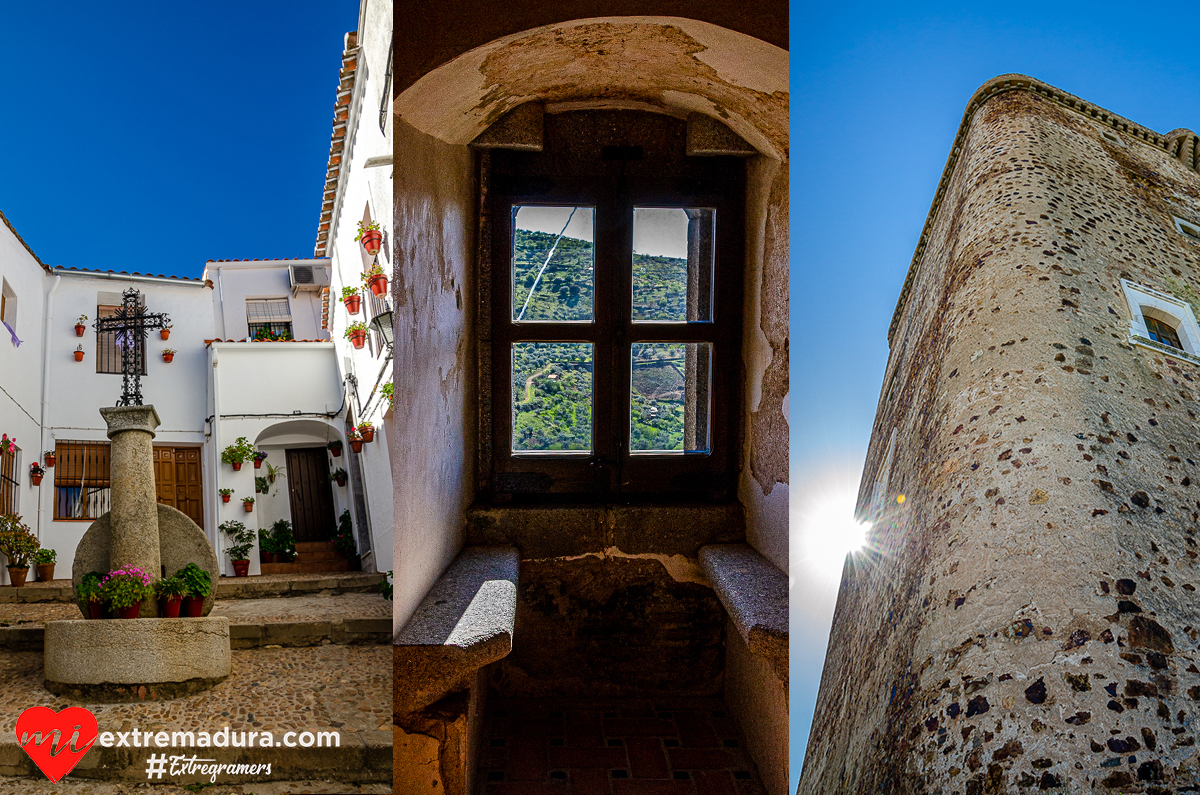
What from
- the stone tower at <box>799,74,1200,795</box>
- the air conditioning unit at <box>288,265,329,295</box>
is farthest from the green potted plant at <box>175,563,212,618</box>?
the stone tower at <box>799,74,1200,795</box>

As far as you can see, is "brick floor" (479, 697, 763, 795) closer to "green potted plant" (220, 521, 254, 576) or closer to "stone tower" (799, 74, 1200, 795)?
"stone tower" (799, 74, 1200, 795)

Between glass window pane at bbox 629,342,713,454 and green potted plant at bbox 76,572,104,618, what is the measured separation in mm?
1801

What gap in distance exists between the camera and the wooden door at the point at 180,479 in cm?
209

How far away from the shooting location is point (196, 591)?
218cm

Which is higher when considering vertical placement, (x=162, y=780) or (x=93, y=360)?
(x=93, y=360)

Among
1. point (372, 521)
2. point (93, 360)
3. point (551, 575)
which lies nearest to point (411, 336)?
point (372, 521)

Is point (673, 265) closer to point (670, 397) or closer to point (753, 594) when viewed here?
point (670, 397)

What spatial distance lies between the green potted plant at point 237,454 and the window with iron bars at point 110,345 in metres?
0.38

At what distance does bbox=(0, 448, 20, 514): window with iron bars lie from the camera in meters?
1.76

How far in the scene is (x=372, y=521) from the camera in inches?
86.3

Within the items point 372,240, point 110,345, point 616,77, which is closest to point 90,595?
point 110,345

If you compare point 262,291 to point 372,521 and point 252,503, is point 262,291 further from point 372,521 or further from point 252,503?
point 372,521

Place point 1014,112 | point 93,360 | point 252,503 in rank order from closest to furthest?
point 93,360
point 252,503
point 1014,112

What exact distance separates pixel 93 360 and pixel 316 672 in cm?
117
